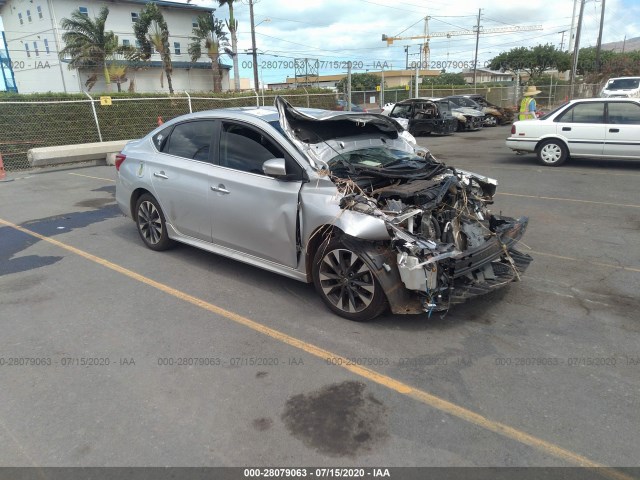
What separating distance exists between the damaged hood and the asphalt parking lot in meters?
1.41

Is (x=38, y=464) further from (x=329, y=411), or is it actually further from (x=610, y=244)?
(x=610, y=244)

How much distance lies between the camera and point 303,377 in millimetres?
3307

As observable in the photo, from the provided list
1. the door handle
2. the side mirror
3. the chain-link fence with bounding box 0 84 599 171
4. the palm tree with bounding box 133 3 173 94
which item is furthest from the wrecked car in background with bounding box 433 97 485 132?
the palm tree with bounding box 133 3 173 94

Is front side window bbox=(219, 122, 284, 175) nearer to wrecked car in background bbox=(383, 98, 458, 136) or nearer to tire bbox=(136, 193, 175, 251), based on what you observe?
tire bbox=(136, 193, 175, 251)

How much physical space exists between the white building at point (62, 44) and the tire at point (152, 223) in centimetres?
3700

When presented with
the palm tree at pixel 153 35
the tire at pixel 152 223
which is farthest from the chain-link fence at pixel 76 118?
the palm tree at pixel 153 35

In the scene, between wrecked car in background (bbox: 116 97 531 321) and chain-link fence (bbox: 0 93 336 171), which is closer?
wrecked car in background (bbox: 116 97 531 321)

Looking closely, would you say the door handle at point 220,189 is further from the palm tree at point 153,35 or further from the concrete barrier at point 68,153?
the palm tree at point 153,35

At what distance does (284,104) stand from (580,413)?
3.35m

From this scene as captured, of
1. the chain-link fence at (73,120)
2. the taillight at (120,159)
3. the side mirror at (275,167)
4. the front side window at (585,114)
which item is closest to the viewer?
the side mirror at (275,167)

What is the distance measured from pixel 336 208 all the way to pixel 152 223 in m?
2.91

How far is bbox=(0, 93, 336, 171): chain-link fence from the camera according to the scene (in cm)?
1409

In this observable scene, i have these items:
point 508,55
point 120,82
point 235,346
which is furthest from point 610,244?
point 508,55

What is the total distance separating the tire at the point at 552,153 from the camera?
36.8 ft
